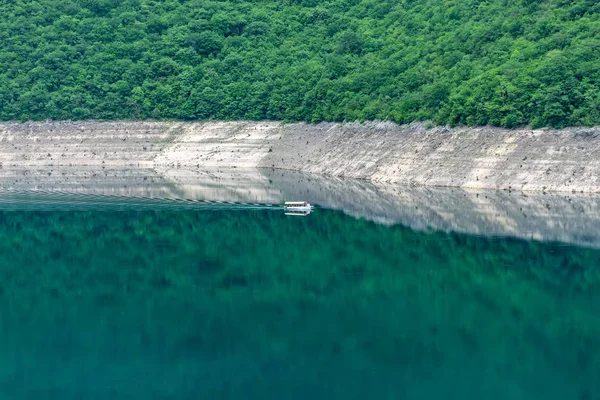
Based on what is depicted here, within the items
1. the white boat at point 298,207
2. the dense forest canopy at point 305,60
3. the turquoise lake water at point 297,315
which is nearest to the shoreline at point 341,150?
the dense forest canopy at point 305,60

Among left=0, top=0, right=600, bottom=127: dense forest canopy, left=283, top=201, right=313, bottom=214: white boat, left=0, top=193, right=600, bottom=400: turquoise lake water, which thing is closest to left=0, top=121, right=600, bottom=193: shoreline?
left=0, top=0, right=600, bottom=127: dense forest canopy

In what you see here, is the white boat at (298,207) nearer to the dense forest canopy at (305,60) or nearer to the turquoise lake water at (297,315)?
the turquoise lake water at (297,315)

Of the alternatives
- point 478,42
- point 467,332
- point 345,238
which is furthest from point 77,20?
point 467,332

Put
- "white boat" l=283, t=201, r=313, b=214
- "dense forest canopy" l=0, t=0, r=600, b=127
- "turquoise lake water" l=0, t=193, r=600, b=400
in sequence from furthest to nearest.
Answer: "dense forest canopy" l=0, t=0, r=600, b=127, "white boat" l=283, t=201, r=313, b=214, "turquoise lake water" l=0, t=193, r=600, b=400

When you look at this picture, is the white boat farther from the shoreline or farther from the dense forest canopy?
the dense forest canopy

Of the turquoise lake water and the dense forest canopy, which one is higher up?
the turquoise lake water

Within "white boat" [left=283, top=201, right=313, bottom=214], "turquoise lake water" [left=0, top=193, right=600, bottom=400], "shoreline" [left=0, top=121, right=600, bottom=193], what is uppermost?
"turquoise lake water" [left=0, top=193, right=600, bottom=400]

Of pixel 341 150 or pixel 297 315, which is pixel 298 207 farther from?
pixel 297 315
